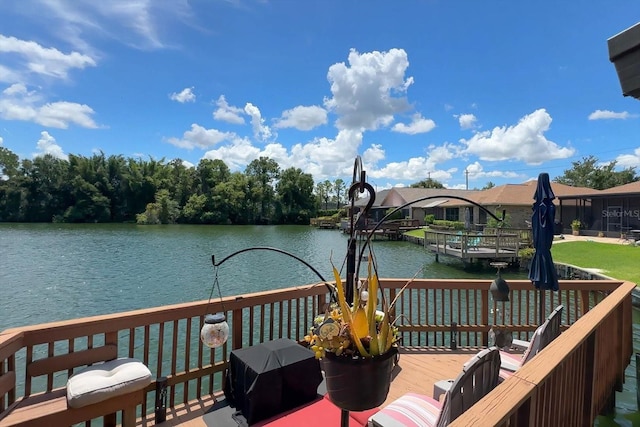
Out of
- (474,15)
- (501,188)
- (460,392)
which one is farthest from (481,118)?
(460,392)

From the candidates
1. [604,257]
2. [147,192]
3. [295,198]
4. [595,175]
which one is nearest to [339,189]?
[295,198]

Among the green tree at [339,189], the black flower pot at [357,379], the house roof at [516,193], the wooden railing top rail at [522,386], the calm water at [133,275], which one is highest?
the green tree at [339,189]

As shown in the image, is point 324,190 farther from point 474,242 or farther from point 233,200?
point 474,242

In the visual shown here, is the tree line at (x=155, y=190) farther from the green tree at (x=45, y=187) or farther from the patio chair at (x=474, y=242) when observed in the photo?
the patio chair at (x=474, y=242)

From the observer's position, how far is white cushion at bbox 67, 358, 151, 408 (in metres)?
1.87

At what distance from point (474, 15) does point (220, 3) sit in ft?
20.4

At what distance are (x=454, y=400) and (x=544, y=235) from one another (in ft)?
8.46

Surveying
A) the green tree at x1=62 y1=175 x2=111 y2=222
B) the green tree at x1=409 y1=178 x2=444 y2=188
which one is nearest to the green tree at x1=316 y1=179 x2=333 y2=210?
the green tree at x1=409 y1=178 x2=444 y2=188

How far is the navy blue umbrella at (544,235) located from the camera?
317cm

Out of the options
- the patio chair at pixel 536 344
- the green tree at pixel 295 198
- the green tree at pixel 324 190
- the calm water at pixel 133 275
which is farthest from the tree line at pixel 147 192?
the patio chair at pixel 536 344

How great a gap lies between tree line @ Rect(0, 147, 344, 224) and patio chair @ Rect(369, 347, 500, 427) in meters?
48.0

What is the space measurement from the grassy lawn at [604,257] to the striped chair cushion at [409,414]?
978 centimetres

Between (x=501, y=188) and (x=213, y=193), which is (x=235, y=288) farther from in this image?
(x=213, y=193)

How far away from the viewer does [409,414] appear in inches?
70.1
